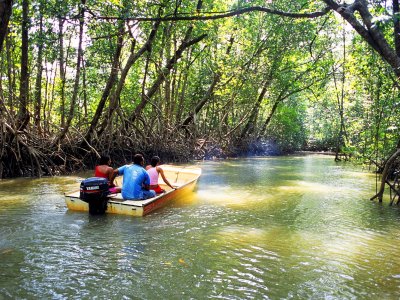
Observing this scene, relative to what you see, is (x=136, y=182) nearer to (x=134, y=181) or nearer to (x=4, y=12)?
(x=134, y=181)

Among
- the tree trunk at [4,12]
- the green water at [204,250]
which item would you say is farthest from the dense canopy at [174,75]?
the green water at [204,250]

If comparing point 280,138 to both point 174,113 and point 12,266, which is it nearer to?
point 174,113

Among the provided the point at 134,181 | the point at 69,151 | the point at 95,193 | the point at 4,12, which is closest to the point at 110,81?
the point at 69,151

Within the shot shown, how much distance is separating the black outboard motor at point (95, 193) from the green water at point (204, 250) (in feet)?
0.64

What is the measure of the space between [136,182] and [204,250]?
7.33 ft

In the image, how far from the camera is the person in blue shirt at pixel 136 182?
6566mm

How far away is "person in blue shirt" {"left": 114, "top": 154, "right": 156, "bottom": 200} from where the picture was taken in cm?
657

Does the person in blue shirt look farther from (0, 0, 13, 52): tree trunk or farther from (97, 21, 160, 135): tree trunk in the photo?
(97, 21, 160, 135): tree trunk

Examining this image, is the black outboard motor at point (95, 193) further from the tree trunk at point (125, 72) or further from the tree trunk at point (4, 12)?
the tree trunk at point (125, 72)

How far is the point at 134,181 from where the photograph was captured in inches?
258

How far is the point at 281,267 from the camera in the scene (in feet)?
13.9

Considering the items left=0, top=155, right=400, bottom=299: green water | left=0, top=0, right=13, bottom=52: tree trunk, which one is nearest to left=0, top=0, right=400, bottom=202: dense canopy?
left=0, top=0, right=13, bottom=52: tree trunk

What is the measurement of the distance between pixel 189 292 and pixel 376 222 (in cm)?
413

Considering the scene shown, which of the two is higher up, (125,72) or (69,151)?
(125,72)
